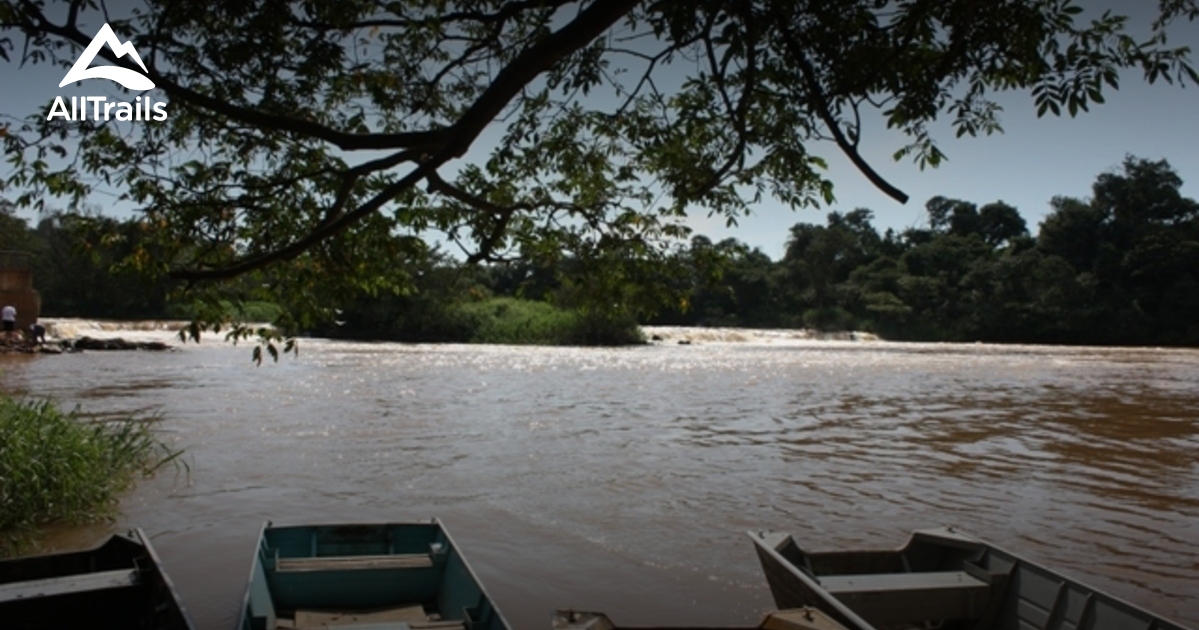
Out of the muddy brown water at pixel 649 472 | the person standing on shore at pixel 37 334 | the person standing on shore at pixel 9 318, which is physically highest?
the person standing on shore at pixel 9 318

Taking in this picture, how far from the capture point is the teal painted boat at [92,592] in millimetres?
4336

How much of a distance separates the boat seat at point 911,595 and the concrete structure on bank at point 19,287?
30360 mm

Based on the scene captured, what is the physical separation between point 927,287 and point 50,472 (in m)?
60.5

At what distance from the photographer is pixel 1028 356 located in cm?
4016

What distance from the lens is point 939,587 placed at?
5.18 metres

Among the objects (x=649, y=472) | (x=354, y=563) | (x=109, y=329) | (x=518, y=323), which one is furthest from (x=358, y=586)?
(x=518, y=323)

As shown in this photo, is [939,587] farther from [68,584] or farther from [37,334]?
[37,334]

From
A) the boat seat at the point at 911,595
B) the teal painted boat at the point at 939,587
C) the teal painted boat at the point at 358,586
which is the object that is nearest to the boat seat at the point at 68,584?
the teal painted boat at the point at 358,586

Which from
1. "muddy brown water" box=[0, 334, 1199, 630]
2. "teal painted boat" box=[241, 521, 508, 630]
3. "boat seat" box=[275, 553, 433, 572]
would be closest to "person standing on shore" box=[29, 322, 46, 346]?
"muddy brown water" box=[0, 334, 1199, 630]

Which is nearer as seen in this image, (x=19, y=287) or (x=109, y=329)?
(x=19, y=287)

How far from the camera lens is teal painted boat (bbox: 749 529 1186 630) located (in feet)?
15.4

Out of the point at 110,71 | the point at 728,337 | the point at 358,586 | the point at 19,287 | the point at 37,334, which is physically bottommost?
the point at 358,586

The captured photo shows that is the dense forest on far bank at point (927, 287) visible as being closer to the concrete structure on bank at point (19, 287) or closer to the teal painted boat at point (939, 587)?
the concrete structure on bank at point (19, 287)

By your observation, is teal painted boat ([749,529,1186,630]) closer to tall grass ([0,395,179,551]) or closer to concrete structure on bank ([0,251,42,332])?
tall grass ([0,395,179,551])
